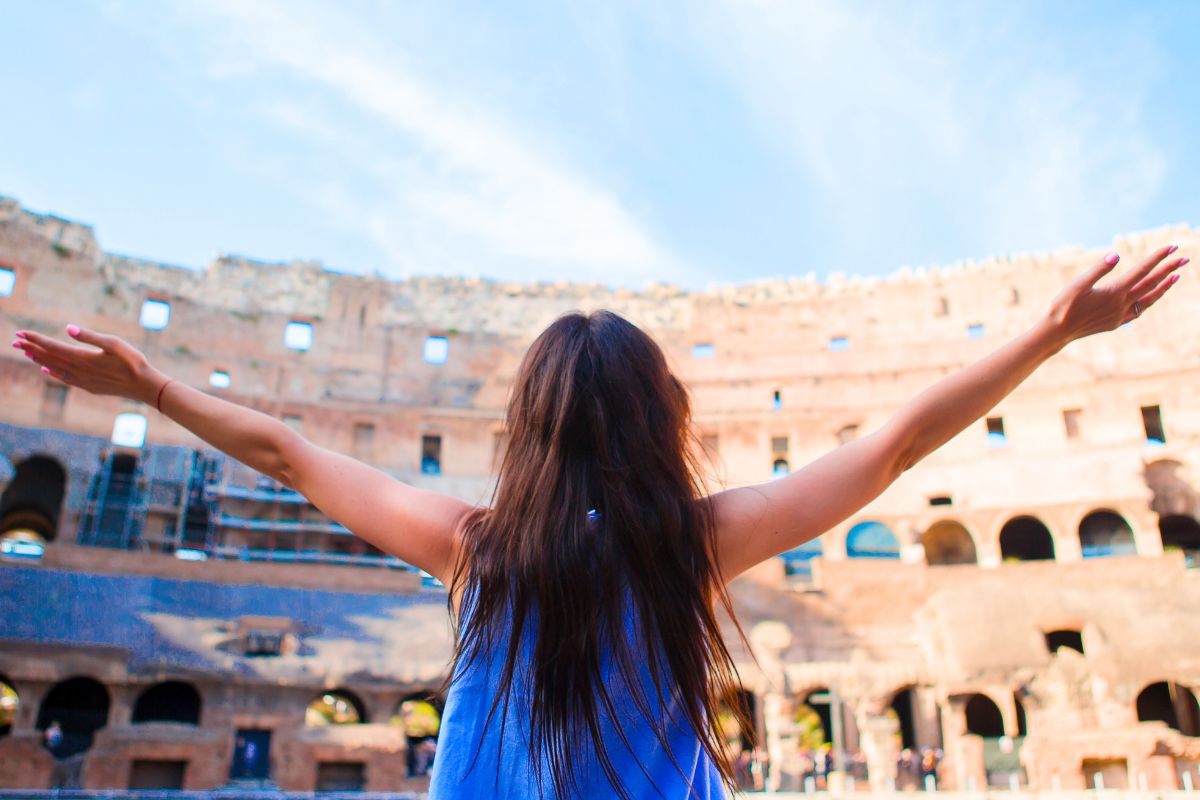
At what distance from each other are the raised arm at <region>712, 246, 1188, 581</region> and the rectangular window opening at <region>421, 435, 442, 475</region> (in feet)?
114

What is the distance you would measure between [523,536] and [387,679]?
21.6 meters

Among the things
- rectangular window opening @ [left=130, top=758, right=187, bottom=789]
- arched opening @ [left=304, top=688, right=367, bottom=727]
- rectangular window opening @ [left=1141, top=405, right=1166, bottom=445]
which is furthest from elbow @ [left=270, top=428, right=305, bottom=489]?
rectangular window opening @ [left=1141, top=405, right=1166, bottom=445]

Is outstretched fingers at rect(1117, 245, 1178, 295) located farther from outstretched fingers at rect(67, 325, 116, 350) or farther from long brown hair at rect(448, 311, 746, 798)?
outstretched fingers at rect(67, 325, 116, 350)

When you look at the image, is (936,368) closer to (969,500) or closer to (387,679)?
(969,500)

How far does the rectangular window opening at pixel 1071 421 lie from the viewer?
1247 inches

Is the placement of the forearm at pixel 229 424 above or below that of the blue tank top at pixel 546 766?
above

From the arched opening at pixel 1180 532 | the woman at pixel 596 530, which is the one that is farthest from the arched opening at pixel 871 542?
the woman at pixel 596 530

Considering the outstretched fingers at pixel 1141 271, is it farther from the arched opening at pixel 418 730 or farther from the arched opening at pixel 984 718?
the arched opening at pixel 984 718

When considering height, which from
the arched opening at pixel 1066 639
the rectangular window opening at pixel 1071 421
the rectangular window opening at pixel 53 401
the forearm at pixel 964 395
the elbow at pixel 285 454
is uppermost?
the rectangular window opening at pixel 1071 421

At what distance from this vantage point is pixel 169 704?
23562mm

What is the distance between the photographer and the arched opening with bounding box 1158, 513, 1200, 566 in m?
31.3

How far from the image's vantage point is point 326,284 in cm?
3959

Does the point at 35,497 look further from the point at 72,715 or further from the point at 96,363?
the point at 96,363

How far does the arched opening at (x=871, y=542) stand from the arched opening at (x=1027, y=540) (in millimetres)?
4462
